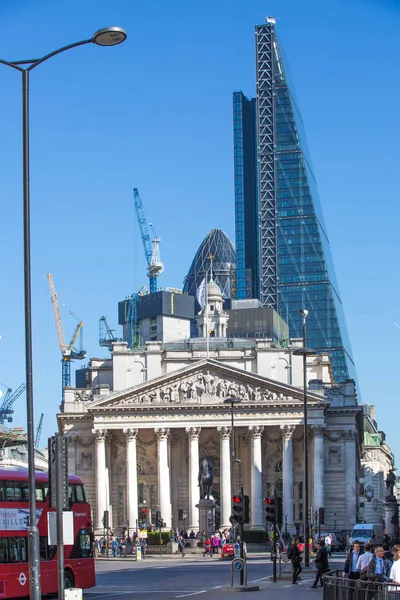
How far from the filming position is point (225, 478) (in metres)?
130

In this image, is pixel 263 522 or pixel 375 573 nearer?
pixel 375 573

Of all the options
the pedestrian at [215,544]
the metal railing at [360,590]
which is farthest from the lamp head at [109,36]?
the pedestrian at [215,544]

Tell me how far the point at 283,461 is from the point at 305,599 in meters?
84.6

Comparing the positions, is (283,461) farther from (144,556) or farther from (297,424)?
(144,556)

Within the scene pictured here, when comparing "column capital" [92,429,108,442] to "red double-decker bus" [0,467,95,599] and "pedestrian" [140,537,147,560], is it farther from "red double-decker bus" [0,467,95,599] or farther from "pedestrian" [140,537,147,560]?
"red double-decker bus" [0,467,95,599]

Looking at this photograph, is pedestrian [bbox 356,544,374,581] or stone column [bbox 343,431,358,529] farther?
stone column [bbox 343,431,358,529]

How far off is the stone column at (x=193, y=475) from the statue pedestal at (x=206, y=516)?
1249 centimetres

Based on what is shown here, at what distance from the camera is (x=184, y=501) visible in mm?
134000

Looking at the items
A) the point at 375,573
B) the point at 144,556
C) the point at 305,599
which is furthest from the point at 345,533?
the point at 375,573

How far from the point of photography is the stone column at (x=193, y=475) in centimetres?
12912

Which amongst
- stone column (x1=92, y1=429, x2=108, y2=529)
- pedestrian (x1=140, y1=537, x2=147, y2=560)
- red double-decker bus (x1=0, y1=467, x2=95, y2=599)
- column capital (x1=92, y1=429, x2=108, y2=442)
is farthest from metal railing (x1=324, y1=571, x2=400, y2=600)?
column capital (x1=92, y1=429, x2=108, y2=442)

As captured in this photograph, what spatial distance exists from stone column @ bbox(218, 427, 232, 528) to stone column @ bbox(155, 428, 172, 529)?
5.12 metres

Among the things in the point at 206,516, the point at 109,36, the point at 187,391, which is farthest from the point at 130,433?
the point at 109,36

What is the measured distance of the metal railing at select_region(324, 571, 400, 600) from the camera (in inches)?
1225
